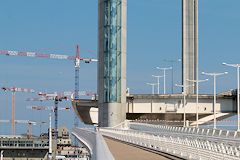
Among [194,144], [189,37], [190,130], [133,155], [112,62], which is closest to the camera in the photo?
[133,155]

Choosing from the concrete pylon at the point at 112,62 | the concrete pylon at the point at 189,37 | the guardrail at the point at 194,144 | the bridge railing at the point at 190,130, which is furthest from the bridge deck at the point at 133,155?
the concrete pylon at the point at 189,37

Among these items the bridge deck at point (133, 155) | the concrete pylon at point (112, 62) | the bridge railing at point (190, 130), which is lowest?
the bridge railing at point (190, 130)

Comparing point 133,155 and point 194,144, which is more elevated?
point 194,144

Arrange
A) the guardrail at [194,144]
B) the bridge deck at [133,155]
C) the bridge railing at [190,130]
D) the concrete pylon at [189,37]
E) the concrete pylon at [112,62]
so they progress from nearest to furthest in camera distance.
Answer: the guardrail at [194,144] < the bridge deck at [133,155] < the bridge railing at [190,130] < the concrete pylon at [112,62] < the concrete pylon at [189,37]

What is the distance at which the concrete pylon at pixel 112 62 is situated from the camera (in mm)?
110625

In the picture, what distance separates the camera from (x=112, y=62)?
111 metres

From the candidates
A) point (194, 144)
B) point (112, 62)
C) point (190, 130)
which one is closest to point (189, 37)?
point (112, 62)

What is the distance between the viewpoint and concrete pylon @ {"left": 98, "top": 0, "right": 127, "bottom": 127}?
111 meters

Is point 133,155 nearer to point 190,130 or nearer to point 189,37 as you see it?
point 190,130

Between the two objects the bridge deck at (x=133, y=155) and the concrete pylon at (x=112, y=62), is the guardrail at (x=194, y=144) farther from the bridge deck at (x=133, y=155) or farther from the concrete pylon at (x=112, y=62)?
the concrete pylon at (x=112, y=62)

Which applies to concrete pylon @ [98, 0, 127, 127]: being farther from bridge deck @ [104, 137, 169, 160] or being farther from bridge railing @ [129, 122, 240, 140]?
bridge deck @ [104, 137, 169, 160]

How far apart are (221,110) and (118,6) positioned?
29.0m

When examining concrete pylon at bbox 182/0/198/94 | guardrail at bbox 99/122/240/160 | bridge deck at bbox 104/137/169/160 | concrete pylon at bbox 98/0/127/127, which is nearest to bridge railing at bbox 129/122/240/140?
guardrail at bbox 99/122/240/160

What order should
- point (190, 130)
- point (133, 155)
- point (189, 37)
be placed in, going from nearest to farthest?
point (133, 155)
point (190, 130)
point (189, 37)
